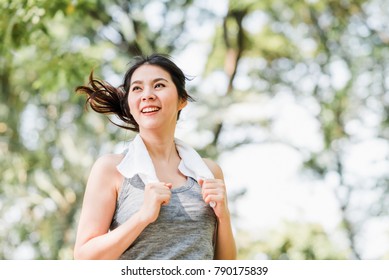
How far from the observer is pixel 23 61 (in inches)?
311

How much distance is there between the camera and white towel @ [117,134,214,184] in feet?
4.99

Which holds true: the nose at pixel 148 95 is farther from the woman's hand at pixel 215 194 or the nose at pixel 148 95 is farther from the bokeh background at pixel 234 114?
the bokeh background at pixel 234 114

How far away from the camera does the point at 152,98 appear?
1581 mm

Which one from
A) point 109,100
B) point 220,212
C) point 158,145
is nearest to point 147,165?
point 158,145

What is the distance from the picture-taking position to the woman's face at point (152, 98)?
158 cm

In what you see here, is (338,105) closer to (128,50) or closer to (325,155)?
(325,155)

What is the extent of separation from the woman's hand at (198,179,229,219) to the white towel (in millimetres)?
80

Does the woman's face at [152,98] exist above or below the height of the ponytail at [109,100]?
below

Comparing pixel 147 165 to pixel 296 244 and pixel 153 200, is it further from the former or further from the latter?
pixel 296 244

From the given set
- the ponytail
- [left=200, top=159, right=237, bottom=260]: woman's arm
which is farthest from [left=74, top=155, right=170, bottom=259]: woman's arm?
the ponytail

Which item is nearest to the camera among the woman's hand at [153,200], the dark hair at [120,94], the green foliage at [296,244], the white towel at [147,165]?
the woman's hand at [153,200]

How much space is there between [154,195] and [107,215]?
155 mm

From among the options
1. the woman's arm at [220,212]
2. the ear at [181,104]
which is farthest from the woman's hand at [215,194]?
the ear at [181,104]
